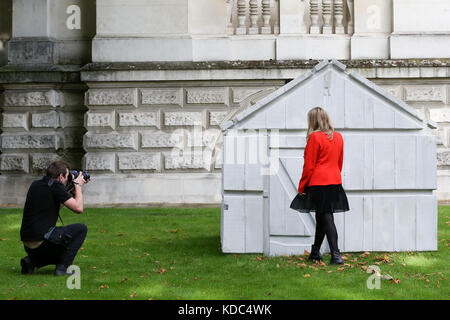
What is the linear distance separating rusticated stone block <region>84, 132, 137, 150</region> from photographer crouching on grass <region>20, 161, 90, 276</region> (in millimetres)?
7849

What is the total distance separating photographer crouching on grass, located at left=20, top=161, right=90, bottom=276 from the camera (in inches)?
295

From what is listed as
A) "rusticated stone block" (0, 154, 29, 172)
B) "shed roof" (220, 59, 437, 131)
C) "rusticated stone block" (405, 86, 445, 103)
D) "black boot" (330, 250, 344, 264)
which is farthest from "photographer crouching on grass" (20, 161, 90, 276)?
"rusticated stone block" (405, 86, 445, 103)

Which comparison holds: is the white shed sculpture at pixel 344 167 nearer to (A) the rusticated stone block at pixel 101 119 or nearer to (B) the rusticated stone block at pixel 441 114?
(B) the rusticated stone block at pixel 441 114

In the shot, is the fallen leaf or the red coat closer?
the red coat

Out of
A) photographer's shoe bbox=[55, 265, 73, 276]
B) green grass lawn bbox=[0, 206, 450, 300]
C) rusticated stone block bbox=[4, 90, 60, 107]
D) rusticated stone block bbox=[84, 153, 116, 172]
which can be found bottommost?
green grass lawn bbox=[0, 206, 450, 300]

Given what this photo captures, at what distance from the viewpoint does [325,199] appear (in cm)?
794

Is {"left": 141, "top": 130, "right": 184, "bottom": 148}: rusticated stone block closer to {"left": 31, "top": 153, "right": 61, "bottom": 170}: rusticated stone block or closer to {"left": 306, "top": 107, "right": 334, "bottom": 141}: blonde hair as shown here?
{"left": 31, "top": 153, "right": 61, "bottom": 170}: rusticated stone block

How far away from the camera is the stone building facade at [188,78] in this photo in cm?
1534

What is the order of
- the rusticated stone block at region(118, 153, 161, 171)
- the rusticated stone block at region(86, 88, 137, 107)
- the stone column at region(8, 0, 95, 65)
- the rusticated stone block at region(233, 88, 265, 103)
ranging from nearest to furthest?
the rusticated stone block at region(118, 153, 161, 171), the rusticated stone block at region(233, 88, 265, 103), the rusticated stone block at region(86, 88, 137, 107), the stone column at region(8, 0, 95, 65)

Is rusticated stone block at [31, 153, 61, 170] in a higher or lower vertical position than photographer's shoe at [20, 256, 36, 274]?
higher

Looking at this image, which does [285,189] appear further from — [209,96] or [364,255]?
[209,96]

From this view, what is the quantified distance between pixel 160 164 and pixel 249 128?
7.00 metres

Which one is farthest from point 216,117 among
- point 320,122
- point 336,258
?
point 336,258
